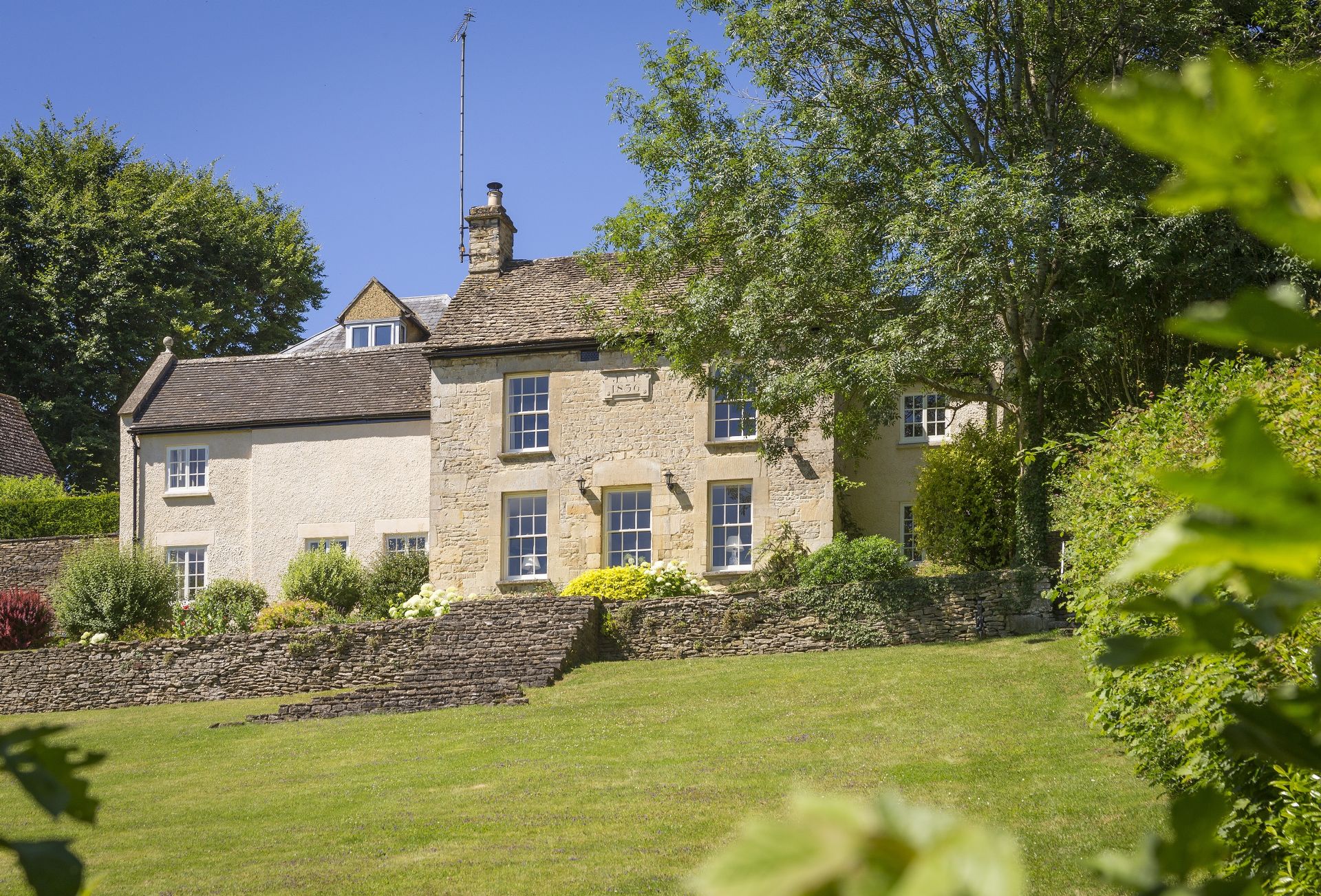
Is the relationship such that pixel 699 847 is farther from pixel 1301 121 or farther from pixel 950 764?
pixel 1301 121

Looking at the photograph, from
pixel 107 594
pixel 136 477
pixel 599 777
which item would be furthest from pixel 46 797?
pixel 136 477

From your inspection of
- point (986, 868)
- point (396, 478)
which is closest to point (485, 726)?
point (396, 478)

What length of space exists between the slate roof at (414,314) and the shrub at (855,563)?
14864 millimetres

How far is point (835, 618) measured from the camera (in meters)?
19.0

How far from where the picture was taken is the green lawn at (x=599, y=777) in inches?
360

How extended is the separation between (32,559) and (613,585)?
54.3 ft

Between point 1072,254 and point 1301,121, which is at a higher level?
point 1072,254

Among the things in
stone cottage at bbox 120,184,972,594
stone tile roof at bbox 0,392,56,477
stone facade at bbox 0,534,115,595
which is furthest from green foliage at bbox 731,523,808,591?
stone tile roof at bbox 0,392,56,477

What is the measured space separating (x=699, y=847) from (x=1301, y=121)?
9394mm

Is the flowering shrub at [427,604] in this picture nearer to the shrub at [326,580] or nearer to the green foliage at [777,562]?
the shrub at [326,580]

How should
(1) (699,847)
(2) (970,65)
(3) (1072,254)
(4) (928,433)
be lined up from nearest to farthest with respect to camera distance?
(1) (699,847) < (3) (1072,254) < (2) (970,65) < (4) (928,433)

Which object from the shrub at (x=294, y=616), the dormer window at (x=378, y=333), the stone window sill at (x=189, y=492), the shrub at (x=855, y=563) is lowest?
the shrub at (x=294, y=616)

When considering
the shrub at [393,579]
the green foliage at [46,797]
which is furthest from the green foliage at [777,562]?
the green foliage at [46,797]

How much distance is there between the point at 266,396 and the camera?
27438mm
